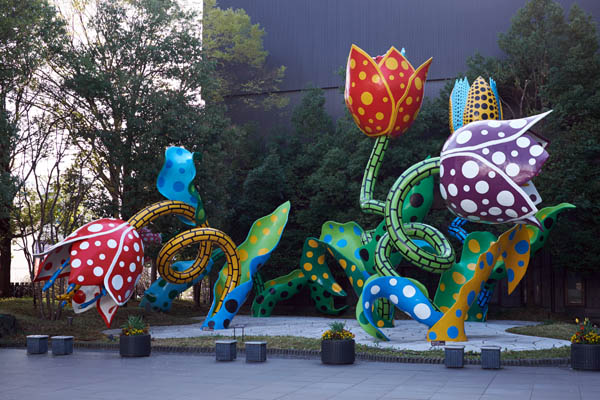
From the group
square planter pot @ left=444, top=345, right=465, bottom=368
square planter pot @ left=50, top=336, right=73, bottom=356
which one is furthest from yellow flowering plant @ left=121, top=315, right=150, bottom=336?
square planter pot @ left=444, top=345, right=465, bottom=368

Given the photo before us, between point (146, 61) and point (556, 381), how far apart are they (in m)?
18.9

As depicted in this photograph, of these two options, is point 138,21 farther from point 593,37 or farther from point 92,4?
point 593,37

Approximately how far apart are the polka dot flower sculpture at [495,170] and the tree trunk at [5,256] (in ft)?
64.0

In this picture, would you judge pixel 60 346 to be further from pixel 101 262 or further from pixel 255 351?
pixel 255 351

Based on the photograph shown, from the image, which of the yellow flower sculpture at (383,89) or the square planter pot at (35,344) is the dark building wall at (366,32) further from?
the square planter pot at (35,344)

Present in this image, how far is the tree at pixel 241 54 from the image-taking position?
32594 millimetres

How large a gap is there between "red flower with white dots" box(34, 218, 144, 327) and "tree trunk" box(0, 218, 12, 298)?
11.5 meters

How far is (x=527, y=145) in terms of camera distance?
45.4 feet

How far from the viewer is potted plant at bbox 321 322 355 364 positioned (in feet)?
42.5

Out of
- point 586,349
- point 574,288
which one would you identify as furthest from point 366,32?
point 586,349

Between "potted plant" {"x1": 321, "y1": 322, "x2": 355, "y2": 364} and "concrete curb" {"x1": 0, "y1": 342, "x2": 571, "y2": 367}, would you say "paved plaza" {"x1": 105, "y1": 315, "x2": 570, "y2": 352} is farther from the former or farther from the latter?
"potted plant" {"x1": 321, "y1": 322, "x2": 355, "y2": 364}

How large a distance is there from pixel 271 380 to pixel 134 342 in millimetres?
4318

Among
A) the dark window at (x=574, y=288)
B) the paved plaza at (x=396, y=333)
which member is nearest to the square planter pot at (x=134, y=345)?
the paved plaza at (x=396, y=333)

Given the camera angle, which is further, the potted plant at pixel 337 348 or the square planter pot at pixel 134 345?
the square planter pot at pixel 134 345
